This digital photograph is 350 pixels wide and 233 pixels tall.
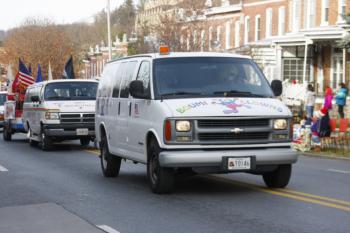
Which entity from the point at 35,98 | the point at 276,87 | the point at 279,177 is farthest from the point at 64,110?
the point at 279,177

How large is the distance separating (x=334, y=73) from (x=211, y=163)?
1201 inches

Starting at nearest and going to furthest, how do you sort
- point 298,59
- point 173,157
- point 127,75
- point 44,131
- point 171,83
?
point 173,157, point 171,83, point 127,75, point 44,131, point 298,59

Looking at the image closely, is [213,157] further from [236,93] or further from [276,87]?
[276,87]

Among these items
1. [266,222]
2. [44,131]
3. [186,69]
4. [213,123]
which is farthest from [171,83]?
[44,131]

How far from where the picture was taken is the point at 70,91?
899 inches

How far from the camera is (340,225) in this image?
29.1 ft

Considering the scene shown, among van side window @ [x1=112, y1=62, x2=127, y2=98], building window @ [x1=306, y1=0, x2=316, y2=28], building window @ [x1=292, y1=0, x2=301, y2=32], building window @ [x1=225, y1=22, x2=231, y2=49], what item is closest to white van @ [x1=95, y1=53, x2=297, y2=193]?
van side window @ [x1=112, y1=62, x2=127, y2=98]

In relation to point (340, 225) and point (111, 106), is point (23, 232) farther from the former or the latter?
point (111, 106)

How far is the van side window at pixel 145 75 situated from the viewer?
12.2 meters

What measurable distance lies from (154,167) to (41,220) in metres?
2.52

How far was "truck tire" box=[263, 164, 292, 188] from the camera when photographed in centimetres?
1202

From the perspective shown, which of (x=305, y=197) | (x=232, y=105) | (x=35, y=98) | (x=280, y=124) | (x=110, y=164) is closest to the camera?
(x=305, y=197)

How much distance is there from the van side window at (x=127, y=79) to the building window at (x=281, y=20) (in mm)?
34405

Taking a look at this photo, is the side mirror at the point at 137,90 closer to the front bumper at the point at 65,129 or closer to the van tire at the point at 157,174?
the van tire at the point at 157,174
